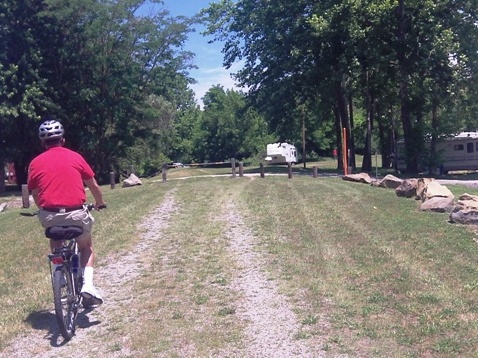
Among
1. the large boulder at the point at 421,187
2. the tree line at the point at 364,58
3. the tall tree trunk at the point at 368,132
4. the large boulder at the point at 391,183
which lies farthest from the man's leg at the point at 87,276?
the tall tree trunk at the point at 368,132

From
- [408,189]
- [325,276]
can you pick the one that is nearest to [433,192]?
[408,189]

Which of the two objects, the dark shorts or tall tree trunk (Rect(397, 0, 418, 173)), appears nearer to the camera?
the dark shorts

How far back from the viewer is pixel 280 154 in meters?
63.8

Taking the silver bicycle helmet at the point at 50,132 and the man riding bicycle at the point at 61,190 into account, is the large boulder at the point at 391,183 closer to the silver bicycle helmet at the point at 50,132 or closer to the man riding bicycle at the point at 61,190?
the man riding bicycle at the point at 61,190

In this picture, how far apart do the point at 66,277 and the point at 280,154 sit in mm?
57894

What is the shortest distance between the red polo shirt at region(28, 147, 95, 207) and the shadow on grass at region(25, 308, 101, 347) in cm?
125

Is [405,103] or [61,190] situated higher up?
[405,103]

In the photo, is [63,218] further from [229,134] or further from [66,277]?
[229,134]

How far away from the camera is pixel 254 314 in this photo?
21.8ft

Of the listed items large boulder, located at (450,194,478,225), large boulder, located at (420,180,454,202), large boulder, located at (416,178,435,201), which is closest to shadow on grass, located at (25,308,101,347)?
large boulder, located at (450,194,478,225)

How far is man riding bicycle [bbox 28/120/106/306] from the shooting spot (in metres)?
6.46

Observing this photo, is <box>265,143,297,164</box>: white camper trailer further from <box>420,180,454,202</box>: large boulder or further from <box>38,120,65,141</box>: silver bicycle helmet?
<box>38,120,65,141</box>: silver bicycle helmet

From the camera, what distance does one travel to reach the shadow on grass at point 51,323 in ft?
20.4

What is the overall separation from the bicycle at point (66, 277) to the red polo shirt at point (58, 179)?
0.85 ft
